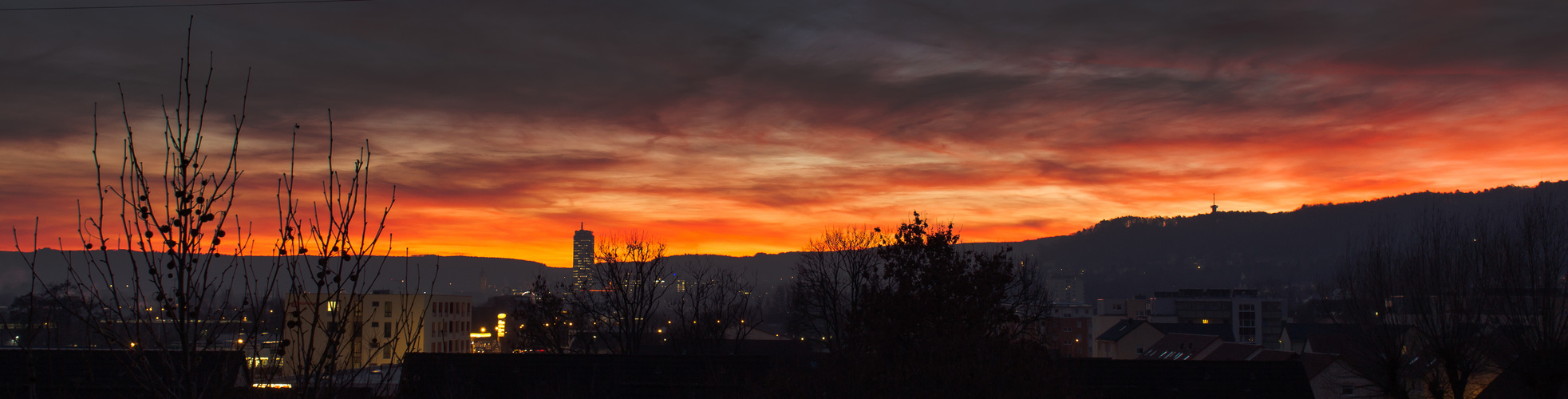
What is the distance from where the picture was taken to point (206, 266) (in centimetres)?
424

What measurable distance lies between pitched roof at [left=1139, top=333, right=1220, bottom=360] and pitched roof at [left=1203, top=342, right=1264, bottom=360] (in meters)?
1.45

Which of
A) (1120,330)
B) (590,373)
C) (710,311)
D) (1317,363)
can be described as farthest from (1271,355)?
(590,373)

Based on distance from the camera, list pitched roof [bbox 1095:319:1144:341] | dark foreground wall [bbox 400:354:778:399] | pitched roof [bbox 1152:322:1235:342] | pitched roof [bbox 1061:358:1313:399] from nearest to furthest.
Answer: dark foreground wall [bbox 400:354:778:399] < pitched roof [bbox 1061:358:1313:399] < pitched roof [bbox 1095:319:1144:341] < pitched roof [bbox 1152:322:1235:342]

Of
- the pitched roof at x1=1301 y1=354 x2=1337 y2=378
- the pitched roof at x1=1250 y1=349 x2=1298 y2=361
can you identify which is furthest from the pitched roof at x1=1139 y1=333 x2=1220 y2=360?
the pitched roof at x1=1301 y1=354 x2=1337 y2=378

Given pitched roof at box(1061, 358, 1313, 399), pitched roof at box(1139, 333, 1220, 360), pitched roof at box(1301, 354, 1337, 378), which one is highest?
pitched roof at box(1061, 358, 1313, 399)

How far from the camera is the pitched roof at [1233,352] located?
2176 inches

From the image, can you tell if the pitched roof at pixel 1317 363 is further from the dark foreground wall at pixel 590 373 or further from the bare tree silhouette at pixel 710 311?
the dark foreground wall at pixel 590 373

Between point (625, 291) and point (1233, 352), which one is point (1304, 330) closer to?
point (1233, 352)

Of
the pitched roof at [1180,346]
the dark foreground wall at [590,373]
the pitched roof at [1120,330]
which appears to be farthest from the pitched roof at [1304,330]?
the dark foreground wall at [590,373]

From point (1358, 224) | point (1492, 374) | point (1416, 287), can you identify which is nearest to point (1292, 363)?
point (1416, 287)

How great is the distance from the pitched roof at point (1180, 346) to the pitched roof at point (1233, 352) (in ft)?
4.77

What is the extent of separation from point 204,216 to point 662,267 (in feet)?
140

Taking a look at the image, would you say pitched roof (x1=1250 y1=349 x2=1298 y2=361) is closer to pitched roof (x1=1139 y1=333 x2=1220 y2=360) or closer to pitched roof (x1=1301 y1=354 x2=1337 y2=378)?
pitched roof (x1=1301 y1=354 x2=1337 y2=378)

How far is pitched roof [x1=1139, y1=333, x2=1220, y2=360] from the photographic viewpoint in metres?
62.1
